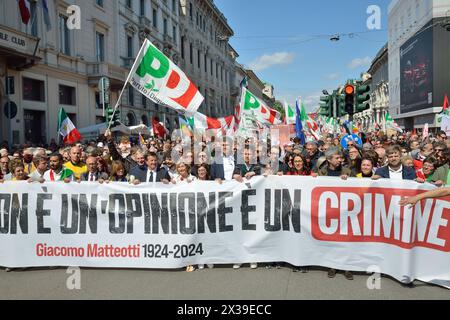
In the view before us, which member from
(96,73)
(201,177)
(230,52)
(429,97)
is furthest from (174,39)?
(201,177)

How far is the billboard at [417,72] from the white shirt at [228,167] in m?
38.4

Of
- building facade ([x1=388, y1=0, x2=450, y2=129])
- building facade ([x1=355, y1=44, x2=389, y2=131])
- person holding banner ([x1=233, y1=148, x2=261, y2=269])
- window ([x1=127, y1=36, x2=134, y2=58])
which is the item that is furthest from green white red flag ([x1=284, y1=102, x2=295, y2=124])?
building facade ([x1=355, y1=44, x2=389, y2=131])

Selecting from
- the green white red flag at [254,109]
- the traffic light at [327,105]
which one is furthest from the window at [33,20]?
the traffic light at [327,105]

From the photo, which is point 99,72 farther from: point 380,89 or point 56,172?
point 380,89

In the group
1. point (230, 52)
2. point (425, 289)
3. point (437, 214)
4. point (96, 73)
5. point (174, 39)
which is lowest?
point (425, 289)

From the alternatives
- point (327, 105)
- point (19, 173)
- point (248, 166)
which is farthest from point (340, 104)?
point (19, 173)

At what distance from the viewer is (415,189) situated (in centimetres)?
438

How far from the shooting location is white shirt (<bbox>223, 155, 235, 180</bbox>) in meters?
6.03

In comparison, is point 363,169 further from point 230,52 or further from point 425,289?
point 230,52

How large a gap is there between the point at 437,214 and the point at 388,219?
1.67 feet

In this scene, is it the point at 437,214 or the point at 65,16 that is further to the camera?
the point at 65,16

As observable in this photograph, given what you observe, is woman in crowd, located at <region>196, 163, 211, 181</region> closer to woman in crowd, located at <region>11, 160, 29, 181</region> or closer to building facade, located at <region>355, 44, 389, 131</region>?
woman in crowd, located at <region>11, 160, 29, 181</region>

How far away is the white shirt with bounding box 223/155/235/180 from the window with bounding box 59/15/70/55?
1757 cm

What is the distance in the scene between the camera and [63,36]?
20.9 meters
